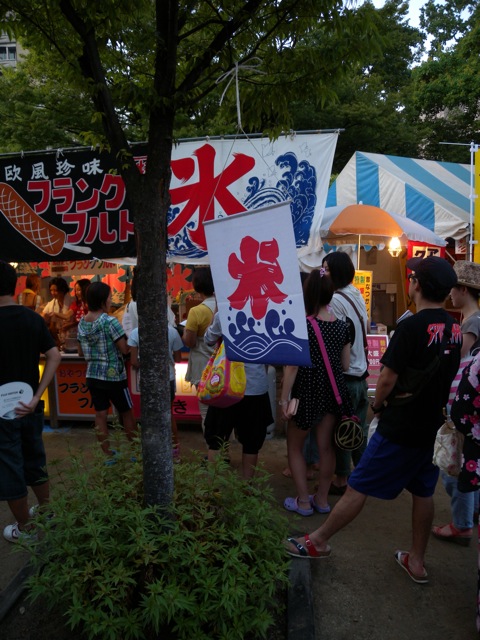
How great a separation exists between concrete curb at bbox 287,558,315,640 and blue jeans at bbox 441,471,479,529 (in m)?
1.15

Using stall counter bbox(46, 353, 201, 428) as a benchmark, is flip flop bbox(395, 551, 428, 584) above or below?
below

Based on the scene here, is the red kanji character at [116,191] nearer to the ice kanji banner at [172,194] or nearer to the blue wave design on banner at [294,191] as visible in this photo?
the ice kanji banner at [172,194]

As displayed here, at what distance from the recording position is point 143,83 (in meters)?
3.32

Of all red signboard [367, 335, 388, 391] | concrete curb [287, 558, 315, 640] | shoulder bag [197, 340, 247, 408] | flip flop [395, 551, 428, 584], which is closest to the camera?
concrete curb [287, 558, 315, 640]

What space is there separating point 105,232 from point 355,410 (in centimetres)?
352

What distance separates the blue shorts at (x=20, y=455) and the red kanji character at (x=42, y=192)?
10.9 feet

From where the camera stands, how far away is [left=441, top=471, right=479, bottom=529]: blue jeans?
3354 mm

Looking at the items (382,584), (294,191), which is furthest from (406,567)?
(294,191)

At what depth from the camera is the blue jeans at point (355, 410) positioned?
13.1 ft

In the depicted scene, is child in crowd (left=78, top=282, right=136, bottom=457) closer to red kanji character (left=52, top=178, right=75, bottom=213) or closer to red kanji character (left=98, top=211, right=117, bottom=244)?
red kanji character (left=98, top=211, right=117, bottom=244)

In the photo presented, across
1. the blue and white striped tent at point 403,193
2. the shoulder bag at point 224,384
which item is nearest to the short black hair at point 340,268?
the shoulder bag at point 224,384

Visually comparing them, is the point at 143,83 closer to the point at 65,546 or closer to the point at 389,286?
the point at 65,546

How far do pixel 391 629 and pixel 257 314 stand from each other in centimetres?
178

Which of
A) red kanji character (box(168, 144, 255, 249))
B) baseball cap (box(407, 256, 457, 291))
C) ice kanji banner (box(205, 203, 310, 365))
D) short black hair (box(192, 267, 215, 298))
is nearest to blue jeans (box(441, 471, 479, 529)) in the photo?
baseball cap (box(407, 256, 457, 291))
